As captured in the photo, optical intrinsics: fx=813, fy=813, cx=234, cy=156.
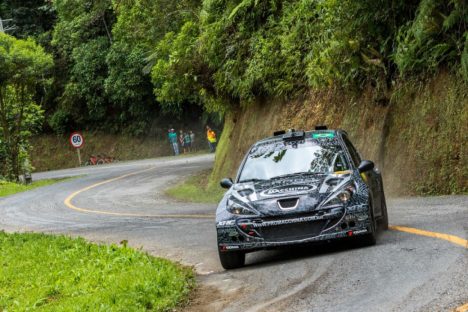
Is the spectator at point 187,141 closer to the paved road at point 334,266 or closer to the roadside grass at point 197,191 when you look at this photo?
the roadside grass at point 197,191

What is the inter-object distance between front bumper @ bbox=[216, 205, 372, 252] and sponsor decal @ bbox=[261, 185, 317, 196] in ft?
1.18

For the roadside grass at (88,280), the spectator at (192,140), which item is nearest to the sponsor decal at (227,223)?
the roadside grass at (88,280)

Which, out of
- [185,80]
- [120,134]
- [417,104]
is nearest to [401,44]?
[417,104]

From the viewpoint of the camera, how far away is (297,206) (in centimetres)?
989

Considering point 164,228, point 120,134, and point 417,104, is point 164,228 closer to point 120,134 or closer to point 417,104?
point 417,104

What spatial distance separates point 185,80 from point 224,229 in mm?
18796

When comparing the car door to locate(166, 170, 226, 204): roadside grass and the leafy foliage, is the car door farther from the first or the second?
locate(166, 170, 226, 204): roadside grass

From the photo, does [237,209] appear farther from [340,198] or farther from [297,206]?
[340,198]

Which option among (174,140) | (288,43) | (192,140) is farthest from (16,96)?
(288,43)

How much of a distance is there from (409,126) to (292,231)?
8330 millimetres

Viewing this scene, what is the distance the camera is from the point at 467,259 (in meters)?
8.38

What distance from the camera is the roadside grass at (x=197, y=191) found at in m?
24.6

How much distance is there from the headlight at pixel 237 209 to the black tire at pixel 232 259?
523 mm

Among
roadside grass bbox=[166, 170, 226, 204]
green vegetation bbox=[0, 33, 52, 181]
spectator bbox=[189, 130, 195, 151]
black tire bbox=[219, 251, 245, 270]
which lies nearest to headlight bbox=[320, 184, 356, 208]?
black tire bbox=[219, 251, 245, 270]
